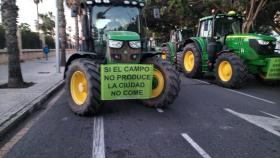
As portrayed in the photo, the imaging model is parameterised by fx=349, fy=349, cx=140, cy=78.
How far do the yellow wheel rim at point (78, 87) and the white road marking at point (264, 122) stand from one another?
3690 mm

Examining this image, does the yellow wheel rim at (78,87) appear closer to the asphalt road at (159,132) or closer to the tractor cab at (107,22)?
the asphalt road at (159,132)

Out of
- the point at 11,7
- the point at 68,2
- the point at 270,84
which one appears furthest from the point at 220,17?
the point at 68,2

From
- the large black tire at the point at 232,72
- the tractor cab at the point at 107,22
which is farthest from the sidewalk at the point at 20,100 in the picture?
the large black tire at the point at 232,72

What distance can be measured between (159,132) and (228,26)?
30.6 feet

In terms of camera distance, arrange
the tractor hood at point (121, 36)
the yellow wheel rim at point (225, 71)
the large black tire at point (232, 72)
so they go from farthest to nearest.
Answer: the yellow wheel rim at point (225, 71) < the large black tire at point (232, 72) < the tractor hood at point (121, 36)

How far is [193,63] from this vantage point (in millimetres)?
15867

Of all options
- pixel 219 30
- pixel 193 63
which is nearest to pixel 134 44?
pixel 219 30

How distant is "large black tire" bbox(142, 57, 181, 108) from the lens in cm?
845

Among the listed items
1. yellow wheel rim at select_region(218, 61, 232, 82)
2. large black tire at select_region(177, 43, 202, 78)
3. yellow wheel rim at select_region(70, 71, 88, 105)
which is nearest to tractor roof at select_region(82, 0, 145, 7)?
yellow wheel rim at select_region(70, 71, 88, 105)

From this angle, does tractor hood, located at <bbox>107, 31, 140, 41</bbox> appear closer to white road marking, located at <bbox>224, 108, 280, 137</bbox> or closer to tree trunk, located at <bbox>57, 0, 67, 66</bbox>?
white road marking, located at <bbox>224, 108, 280, 137</bbox>

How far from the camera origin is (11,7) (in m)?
12.1

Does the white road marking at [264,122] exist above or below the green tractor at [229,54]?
below

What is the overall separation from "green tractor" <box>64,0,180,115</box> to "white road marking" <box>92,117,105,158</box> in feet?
1.49

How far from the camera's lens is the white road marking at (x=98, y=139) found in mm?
5605
